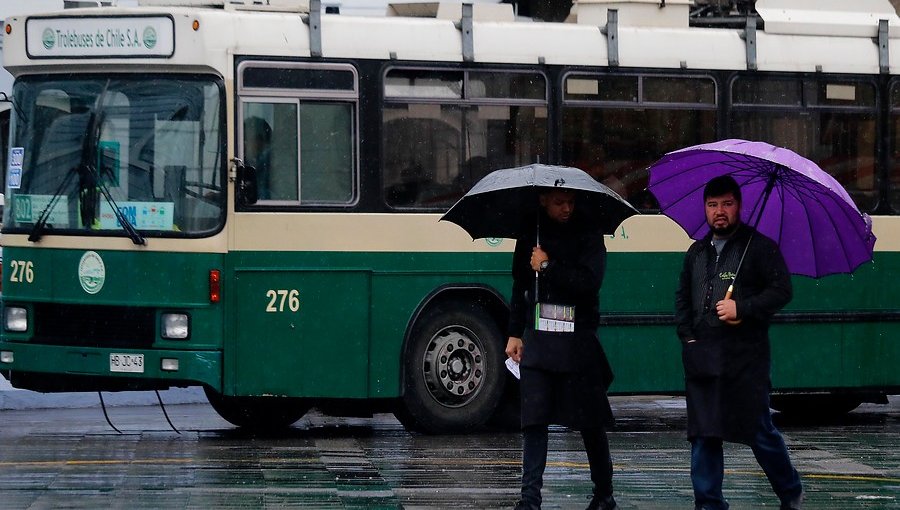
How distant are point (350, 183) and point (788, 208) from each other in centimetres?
440

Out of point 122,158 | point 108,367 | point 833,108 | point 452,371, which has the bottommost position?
point 452,371

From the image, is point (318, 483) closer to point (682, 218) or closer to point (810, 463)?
point (682, 218)

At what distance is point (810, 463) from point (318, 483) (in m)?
3.52

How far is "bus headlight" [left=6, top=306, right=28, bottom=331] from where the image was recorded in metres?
12.4

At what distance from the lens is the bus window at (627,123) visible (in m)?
13.3

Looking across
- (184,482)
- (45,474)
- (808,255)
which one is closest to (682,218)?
(808,255)

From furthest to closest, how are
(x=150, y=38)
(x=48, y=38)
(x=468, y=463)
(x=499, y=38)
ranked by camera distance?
(x=499, y=38), (x=48, y=38), (x=150, y=38), (x=468, y=463)

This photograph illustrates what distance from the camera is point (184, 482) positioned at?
9.98 meters

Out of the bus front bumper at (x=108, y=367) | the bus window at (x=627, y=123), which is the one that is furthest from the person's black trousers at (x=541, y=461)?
the bus window at (x=627, y=123)

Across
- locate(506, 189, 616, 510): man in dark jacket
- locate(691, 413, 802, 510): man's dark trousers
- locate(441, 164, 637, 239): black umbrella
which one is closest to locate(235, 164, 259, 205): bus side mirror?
locate(441, 164, 637, 239): black umbrella

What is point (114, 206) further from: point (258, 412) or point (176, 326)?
point (258, 412)

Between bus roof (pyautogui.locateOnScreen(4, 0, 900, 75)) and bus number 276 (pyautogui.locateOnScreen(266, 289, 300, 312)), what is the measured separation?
1615 mm

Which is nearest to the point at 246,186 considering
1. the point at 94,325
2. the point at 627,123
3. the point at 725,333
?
the point at 94,325

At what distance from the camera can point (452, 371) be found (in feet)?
42.5
